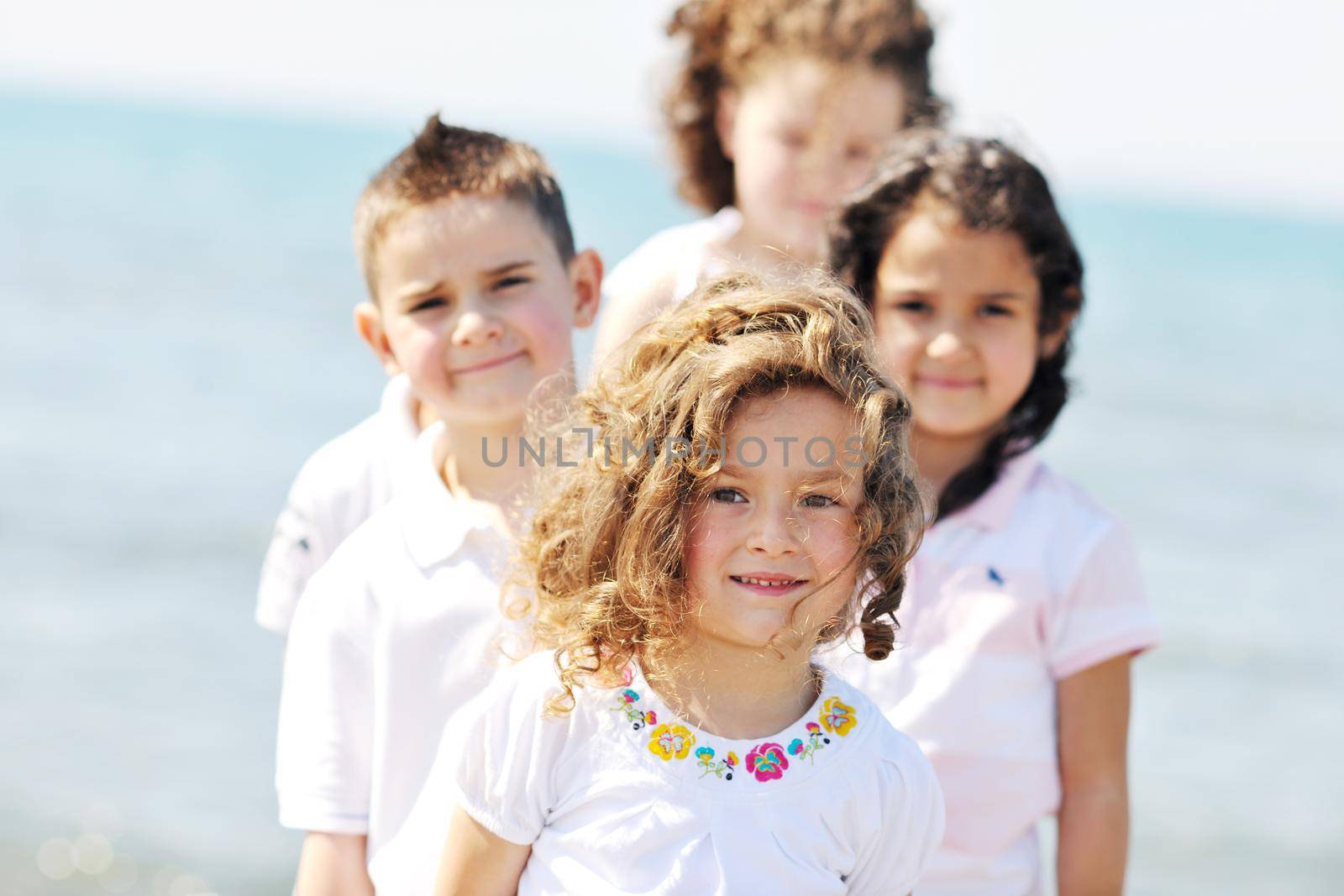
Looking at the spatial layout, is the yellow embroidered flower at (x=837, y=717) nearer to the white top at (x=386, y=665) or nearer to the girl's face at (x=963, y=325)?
the white top at (x=386, y=665)

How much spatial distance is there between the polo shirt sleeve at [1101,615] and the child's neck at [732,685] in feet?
2.36

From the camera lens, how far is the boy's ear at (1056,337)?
8.59 feet

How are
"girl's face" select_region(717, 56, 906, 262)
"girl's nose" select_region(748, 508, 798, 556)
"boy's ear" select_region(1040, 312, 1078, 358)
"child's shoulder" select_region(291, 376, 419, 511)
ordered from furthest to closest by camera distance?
"girl's face" select_region(717, 56, 906, 262), "boy's ear" select_region(1040, 312, 1078, 358), "child's shoulder" select_region(291, 376, 419, 511), "girl's nose" select_region(748, 508, 798, 556)

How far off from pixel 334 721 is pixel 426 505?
0.34m

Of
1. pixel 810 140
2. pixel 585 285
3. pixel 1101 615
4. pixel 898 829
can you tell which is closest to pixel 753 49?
pixel 810 140

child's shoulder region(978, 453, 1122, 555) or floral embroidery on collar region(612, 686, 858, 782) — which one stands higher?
floral embroidery on collar region(612, 686, 858, 782)

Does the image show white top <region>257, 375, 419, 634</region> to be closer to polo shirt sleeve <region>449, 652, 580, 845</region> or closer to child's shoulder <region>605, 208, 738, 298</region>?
child's shoulder <region>605, 208, 738, 298</region>

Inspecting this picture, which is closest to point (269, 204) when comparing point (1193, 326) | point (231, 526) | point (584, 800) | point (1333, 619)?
point (1193, 326)

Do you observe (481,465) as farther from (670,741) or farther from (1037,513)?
(1037,513)

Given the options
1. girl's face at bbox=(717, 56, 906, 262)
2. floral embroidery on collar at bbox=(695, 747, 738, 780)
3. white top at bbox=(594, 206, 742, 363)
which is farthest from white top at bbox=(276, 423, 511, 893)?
girl's face at bbox=(717, 56, 906, 262)

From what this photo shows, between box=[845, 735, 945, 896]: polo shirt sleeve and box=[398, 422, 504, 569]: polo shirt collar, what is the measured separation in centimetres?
68

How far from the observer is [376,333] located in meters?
2.36

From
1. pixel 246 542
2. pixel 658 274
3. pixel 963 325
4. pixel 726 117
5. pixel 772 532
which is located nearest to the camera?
pixel 772 532

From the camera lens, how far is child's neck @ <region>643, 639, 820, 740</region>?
181cm
